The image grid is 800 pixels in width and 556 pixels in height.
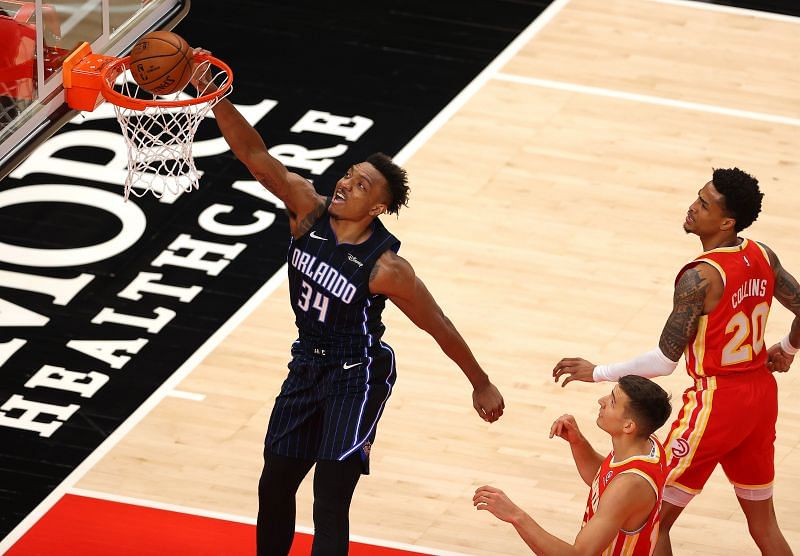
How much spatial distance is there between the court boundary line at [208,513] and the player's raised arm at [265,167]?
1.64 metres

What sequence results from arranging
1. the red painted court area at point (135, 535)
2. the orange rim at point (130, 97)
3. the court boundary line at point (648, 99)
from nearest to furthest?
the orange rim at point (130, 97) → the red painted court area at point (135, 535) → the court boundary line at point (648, 99)

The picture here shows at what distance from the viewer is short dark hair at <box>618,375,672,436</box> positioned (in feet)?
18.9

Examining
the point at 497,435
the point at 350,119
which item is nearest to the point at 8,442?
the point at 497,435

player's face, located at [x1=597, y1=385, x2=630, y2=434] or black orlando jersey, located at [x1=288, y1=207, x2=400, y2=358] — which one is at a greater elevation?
black orlando jersey, located at [x1=288, y1=207, x2=400, y2=358]

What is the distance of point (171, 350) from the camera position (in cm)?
882

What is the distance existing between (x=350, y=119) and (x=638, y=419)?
6.00 m

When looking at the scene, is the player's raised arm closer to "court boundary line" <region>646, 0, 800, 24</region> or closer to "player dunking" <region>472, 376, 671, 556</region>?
"player dunking" <region>472, 376, 671, 556</region>

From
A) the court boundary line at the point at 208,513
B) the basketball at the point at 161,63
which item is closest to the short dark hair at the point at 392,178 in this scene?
the basketball at the point at 161,63

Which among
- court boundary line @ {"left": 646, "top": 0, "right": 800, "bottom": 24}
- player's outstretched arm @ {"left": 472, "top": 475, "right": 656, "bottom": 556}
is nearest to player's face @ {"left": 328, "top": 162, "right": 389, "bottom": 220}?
player's outstretched arm @ {"left": 472, "top": 475, "right": 656, "bottom": 556}

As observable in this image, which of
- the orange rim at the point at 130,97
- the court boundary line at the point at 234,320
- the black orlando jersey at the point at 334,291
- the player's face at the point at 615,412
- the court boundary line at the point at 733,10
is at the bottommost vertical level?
the court boundary line at the point at 733,10

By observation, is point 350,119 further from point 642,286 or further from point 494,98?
point 642,286

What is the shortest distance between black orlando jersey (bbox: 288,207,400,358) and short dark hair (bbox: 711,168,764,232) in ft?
4.13

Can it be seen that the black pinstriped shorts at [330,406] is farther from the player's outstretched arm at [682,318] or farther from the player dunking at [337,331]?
the player's outstretched arm at [682,318]

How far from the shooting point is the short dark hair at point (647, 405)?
227 inches
